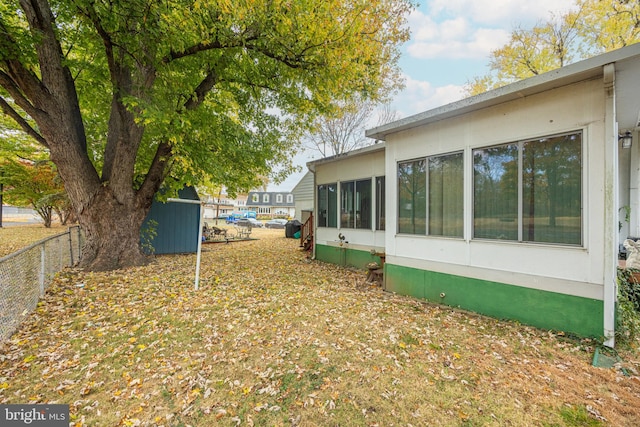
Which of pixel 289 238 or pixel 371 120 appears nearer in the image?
pixel 289 238

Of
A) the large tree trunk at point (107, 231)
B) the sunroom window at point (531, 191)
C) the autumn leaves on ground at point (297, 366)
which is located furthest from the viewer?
the large tree trunk at point (107, 231)

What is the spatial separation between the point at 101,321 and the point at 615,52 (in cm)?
772

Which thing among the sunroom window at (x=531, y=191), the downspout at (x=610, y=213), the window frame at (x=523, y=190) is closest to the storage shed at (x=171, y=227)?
the window frame at (x=523, y=190)

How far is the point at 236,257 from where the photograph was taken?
9773mm

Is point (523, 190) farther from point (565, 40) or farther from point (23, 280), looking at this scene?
point (565, 40)

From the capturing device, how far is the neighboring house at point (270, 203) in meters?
46.4

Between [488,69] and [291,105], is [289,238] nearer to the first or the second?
[291,105]

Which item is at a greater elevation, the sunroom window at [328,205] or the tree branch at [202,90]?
the tree branch at [202,90]

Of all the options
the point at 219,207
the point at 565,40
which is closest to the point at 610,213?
the point at 565,40

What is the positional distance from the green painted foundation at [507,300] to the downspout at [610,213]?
0.31 feet

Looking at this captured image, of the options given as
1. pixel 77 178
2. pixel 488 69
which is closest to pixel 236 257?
pixel 77 178

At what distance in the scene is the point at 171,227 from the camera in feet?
34.2

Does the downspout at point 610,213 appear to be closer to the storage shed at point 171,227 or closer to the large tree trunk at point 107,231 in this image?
the large tree trunk at point 107,231

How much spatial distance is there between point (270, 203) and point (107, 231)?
133 ft
